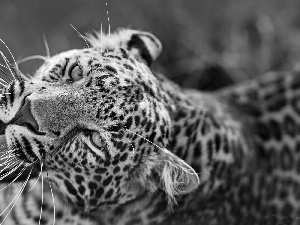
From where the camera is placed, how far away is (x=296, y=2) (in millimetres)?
8062

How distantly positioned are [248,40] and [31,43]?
3.20 metres

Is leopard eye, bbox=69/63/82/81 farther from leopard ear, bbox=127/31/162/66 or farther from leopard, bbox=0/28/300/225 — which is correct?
leopard ear, bbox=127/31/162/66

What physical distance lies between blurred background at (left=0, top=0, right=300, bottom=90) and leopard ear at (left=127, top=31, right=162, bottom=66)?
9.02 ft

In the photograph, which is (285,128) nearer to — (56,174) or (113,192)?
(113,192)

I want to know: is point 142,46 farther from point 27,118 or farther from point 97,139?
point 27,118

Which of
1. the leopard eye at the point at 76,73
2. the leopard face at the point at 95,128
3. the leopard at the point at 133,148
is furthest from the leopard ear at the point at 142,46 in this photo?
the leopard eye at the point at 76,73

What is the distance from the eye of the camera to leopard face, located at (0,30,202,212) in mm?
3807

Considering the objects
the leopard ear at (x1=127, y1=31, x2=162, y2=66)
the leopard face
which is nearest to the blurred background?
the leopard ear at (x1=127, y1=31, x2=162, y2=66)

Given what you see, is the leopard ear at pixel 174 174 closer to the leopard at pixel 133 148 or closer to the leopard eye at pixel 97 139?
the leopard at pixel 133 148

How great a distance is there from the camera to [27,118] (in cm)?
374

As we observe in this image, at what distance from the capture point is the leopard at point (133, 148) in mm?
3836

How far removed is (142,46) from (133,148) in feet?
3.40

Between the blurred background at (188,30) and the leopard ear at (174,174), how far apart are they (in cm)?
346

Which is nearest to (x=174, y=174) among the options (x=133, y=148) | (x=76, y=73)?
(x=133, y=148)
